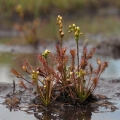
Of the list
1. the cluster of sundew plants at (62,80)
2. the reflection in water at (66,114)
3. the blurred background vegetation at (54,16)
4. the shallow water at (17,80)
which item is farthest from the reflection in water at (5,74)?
the blurred background vegetation at (54,16)

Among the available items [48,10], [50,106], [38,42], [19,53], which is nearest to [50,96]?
[50,106]

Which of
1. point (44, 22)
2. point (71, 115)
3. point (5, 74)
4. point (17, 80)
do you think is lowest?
point (71, 115)

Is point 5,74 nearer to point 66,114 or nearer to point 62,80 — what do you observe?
point 62,80

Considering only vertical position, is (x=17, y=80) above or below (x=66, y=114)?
above

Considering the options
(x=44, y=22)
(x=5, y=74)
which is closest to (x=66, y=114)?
(x=5, y=74)

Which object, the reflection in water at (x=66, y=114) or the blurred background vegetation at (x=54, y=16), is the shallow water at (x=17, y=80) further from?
the blurred background vegetation at (x=54, y=16)

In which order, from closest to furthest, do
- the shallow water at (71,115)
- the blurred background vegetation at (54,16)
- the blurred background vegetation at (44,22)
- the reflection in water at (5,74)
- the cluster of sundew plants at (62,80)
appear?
the shallow water at (71,115) < the cluster of sundew plants at (62,80) < the reflection in water at (5,74) < the blurred background vegetation at (44,22) < the blurred background vegetation at (54,16)

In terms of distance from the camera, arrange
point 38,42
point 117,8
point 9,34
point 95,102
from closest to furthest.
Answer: point 95,102
point 38,42
point 9,34
point 117,8

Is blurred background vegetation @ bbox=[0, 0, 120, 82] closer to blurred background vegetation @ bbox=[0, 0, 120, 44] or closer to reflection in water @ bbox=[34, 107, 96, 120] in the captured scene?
blurred background vegetation @ bbox=[0, 0, 120, 44]

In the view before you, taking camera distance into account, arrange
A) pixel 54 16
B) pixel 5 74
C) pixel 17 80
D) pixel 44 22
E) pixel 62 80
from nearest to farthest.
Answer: pixel 62 80 → pixel 17 80 → pixel 5 74 → pixel 44 22 → pixel 54 16

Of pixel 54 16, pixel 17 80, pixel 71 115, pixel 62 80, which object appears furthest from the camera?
pixel 54 16

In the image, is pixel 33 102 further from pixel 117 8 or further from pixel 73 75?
pixel 117 8
